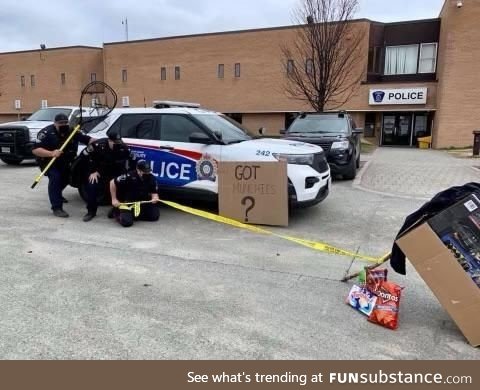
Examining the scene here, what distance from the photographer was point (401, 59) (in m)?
27.5

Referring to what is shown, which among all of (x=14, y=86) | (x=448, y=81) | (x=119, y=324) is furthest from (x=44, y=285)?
(x=14, y=86)

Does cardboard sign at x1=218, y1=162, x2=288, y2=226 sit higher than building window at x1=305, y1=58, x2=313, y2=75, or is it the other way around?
building window at x1=305, y1=58, x2=313, y2=75

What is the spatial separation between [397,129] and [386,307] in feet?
84.9

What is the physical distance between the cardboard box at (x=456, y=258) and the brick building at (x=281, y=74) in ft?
77.0

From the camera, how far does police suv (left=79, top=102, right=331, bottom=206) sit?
21.2ft

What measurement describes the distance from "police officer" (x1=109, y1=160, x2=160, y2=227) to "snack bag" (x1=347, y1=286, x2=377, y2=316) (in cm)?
355

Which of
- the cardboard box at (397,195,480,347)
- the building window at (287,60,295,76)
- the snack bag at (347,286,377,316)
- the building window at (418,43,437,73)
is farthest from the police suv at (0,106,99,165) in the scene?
the building window at (418,43,437,73)

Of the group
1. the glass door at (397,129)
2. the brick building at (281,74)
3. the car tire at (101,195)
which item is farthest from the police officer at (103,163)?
the glass door at (397,129)

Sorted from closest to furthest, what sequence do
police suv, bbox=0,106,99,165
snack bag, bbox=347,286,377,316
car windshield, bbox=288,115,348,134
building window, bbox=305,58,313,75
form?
1. snack bag, bbox=347,286,377,316
2. car windshield, bbox=288,115,348,134
3. police suv, bbox=0,106,99,165
4. building window, bbox=305,58,313,75

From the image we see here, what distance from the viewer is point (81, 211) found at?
736 cm

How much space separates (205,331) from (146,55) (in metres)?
34.0

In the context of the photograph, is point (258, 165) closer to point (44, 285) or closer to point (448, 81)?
point (44, 285)

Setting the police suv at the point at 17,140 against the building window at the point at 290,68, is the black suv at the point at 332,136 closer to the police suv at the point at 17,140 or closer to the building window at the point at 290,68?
the police suv at the point at 17,140

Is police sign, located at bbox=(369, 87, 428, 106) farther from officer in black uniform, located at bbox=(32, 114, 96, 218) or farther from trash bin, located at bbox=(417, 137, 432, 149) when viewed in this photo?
officer in black uniform, located at bbox=(32, 114, 96, 218)
